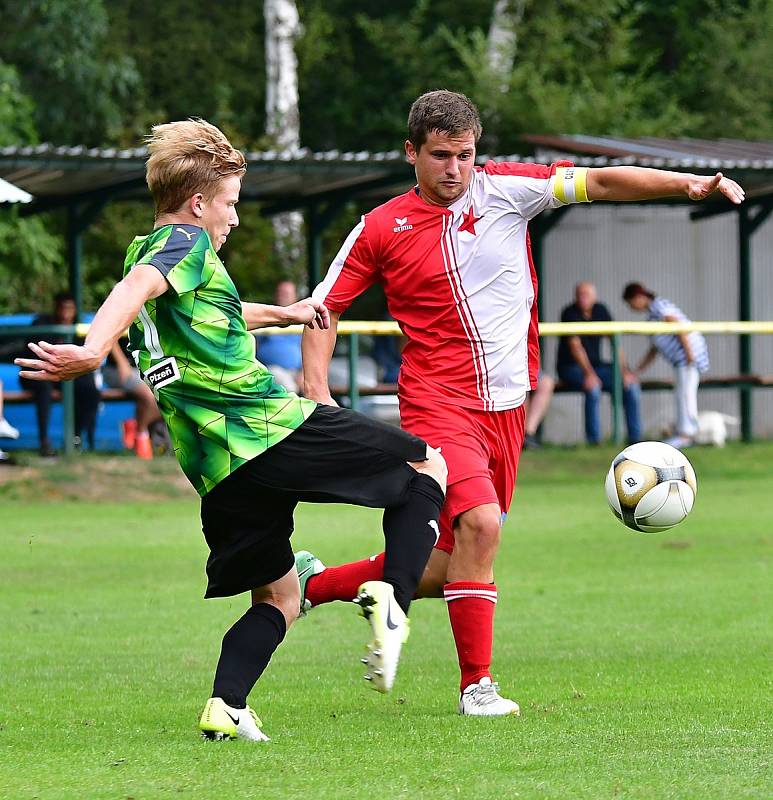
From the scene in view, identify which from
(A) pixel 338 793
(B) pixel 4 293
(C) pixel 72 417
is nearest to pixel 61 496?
(C) pixel 72 417

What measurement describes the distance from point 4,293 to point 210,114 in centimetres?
958

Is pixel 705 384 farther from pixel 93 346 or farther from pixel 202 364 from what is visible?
pixel 93 346

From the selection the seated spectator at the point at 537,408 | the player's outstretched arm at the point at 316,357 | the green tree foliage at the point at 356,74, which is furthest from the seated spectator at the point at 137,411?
the player's outstretched arm at the point at 316,357

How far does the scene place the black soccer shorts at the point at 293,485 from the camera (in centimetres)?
524

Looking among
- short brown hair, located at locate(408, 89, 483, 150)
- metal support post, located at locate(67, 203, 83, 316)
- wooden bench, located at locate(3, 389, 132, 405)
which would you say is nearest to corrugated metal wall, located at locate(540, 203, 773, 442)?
metal support post, located at locate(67, 203, 83, 316)

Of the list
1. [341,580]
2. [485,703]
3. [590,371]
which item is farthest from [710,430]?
[485,703]

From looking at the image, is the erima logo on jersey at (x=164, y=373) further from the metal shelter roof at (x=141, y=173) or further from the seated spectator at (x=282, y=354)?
the seated spectator at (x=282, y=354)

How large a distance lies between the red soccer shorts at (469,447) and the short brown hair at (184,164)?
1.42 metres

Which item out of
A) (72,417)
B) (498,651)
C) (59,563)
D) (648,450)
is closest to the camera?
(648,450)

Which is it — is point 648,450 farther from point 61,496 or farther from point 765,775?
point 61,496

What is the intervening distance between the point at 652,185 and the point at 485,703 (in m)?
1.94

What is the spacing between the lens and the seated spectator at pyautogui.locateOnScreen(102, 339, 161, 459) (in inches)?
690

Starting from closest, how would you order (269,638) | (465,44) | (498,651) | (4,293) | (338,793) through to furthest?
(338,793) → (269,638) → (498,651) → (4,293) → (465,44)

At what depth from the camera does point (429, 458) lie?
5664mm
